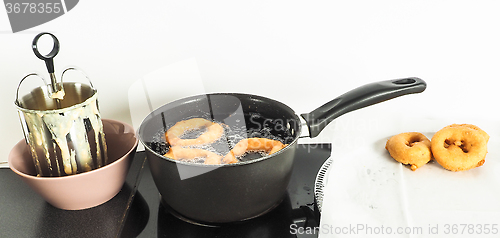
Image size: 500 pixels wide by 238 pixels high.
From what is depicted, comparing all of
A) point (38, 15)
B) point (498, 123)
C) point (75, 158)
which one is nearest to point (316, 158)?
point (498, 123)

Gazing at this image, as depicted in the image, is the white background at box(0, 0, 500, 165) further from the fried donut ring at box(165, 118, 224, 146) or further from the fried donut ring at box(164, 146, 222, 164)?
the fried donut ring at box(164, 146, 222, 164)

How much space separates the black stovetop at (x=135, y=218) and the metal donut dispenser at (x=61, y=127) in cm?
10

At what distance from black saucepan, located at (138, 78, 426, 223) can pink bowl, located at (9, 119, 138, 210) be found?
0.29 feet

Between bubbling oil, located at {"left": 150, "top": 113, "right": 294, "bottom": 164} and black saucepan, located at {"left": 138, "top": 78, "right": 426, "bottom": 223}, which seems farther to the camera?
bubbling oil, located at {"left": 150, "top": 113, "right": 294, "bottom": 164}

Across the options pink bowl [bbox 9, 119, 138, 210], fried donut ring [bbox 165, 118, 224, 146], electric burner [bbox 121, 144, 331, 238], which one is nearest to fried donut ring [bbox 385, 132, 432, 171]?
electric burner [bbox 121, 144, 331, 238]

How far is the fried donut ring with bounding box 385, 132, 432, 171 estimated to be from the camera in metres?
0.78

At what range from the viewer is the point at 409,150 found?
0.79 meters

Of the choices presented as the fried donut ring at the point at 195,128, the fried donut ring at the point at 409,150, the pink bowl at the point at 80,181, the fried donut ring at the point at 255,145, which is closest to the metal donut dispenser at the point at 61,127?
the pink bowl at the point at 80,181

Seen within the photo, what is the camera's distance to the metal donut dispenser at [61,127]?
2.34 feet

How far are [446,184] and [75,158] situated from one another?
27.8 inches

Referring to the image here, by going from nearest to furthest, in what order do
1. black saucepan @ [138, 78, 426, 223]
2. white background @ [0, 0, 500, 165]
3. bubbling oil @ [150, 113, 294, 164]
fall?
black saucepan @ [138, 78, 426, 223] → bubbling oil @ [150, 113, 294, 164] → white background @ [0, 0, 500, 165]

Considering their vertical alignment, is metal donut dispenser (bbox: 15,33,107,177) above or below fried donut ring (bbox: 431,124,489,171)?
above

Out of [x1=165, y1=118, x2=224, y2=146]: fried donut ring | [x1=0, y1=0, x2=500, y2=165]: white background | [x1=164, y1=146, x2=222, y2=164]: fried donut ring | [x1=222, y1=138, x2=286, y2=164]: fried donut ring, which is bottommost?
[x1=222, y1=138, x2=286, y2=164]: fried donut ring

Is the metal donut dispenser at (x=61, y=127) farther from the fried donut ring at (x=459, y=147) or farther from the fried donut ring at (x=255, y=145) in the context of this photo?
the fried donut ring at (x=459, y=147)
